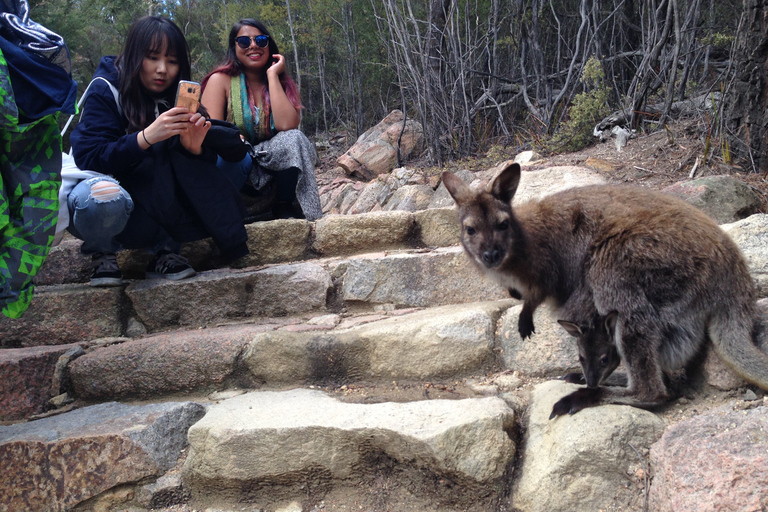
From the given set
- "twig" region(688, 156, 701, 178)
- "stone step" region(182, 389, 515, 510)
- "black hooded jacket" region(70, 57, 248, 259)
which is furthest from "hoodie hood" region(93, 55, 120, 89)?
"twig" region(688, 156, 701, 178)

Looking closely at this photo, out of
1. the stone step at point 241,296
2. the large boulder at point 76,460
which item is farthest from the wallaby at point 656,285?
the large boulder at point 76,460

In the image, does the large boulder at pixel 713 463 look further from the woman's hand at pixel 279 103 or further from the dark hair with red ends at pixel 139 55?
the woman's hand at pixel 279 103

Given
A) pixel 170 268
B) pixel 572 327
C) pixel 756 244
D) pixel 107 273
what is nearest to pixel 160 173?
pixel 170 268

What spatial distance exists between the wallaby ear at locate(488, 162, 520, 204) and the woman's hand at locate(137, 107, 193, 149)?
6.19 feet

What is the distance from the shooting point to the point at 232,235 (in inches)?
157

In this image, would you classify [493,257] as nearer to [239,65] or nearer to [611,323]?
[611,323]

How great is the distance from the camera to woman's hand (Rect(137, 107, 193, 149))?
3447 millimetres

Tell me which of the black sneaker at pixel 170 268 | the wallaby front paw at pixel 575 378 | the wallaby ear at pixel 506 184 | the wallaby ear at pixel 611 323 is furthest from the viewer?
the black sneaker at pixel 170 268

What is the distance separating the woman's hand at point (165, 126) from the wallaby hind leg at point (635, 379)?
8.71ft

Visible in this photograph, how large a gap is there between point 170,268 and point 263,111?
159 cm

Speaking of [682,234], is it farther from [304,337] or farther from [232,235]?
[232,235]

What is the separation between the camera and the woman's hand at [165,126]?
11.3ft

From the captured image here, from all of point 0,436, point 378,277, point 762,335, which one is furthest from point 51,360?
point 762,335

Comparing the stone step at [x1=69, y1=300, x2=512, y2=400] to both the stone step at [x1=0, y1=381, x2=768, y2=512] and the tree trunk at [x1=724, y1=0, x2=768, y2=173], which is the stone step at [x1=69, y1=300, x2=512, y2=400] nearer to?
the stone step at [x1=0, y1=381, x2=768, y2=512]
